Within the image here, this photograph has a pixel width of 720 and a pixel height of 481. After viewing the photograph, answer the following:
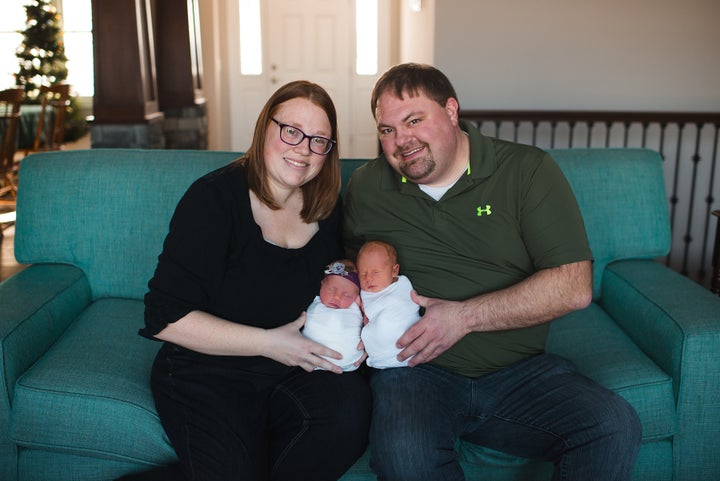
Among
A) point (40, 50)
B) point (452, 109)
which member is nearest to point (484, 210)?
point (452, 109)

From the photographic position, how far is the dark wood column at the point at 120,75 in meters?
4.82

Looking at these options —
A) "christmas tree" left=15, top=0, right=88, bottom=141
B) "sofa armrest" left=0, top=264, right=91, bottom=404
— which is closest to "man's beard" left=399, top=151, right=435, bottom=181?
"sofa armrest" left=0, top=264, right=91, bottom=404

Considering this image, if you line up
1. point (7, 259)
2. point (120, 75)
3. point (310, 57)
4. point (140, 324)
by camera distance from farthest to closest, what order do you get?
point (310, 57) < point (7, 259) < point (120, 75) < point (140, 324)

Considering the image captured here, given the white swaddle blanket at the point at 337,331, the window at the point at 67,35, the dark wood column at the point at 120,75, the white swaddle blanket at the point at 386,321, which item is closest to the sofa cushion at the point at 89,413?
the white swaddle blanket at the point at 337,331

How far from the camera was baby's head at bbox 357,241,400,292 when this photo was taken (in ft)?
6.10

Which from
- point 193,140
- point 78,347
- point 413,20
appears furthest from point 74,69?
point 78,347

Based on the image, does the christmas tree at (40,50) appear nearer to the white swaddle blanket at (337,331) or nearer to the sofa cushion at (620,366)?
the white swaddle blanket at (337,331)

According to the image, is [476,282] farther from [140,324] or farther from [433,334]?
[140,324]

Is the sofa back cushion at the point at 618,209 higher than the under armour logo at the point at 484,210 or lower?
lower

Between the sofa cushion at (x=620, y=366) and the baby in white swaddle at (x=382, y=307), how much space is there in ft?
1.86

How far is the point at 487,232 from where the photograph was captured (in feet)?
6.35

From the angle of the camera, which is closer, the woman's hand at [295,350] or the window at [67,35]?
the woman's hand at [295,350]

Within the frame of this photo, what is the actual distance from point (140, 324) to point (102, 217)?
0.44m

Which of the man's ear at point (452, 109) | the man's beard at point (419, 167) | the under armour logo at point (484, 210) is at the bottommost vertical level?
the under armour logo at point (484, 210)
